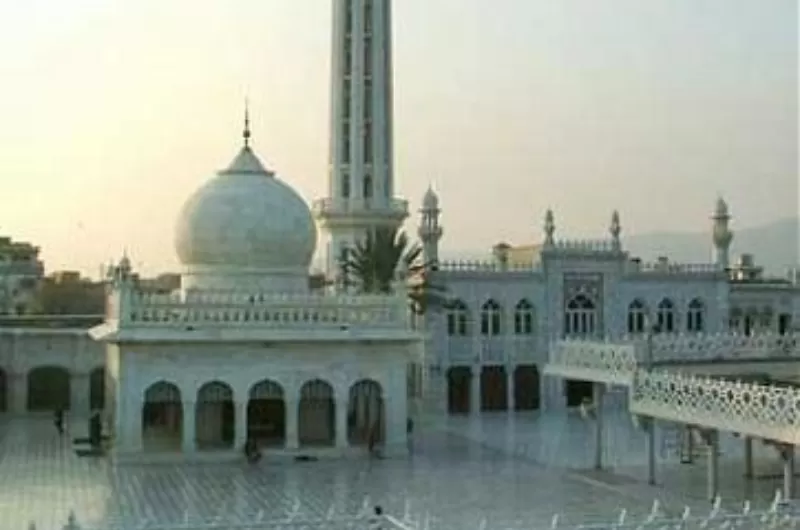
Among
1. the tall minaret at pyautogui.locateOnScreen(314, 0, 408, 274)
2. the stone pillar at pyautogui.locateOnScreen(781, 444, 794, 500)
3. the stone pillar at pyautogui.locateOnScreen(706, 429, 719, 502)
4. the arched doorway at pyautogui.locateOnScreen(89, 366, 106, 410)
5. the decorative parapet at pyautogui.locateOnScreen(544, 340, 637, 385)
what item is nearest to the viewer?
the stone pillar at pyautogui.locateOnScreen(781, 444, 794, 500)

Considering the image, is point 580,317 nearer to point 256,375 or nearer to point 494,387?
point 494,387

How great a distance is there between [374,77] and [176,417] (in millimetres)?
15902

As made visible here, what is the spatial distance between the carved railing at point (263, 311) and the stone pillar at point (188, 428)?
1.56 metres

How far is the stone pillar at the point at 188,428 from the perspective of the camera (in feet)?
82.0

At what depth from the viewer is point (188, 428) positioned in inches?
987

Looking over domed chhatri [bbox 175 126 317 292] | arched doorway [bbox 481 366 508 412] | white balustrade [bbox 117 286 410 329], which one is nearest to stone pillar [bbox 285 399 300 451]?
white balustrade [bbox 117 286 410 329]

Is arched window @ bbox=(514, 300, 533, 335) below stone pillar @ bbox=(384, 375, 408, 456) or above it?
above

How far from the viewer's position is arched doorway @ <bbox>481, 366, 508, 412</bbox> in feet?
125

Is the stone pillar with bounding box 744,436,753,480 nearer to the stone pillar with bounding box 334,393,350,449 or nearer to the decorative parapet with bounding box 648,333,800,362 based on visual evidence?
the decorative parapet with bounding box 648,333,800,362

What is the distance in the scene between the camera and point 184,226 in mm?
28781

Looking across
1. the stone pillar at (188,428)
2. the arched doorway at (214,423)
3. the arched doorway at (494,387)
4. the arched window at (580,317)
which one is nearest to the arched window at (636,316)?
the arched window at (580,317)

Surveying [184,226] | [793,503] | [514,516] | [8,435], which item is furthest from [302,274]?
[793,503]

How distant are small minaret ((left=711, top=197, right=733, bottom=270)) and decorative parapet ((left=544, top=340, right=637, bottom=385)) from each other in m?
20.5

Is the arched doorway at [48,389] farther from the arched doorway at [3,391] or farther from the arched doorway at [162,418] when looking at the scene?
the arched doorway at [162,418]
